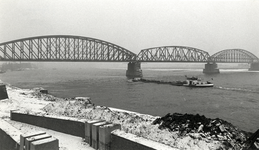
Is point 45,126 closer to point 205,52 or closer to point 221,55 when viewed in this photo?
point 205,52

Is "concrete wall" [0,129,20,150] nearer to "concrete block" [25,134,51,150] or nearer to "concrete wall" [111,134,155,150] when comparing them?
"concrete block" [25,134,51,150]

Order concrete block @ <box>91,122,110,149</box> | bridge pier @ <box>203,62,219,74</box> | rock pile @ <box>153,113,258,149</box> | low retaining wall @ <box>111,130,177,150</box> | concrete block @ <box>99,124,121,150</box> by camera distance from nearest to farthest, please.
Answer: low retaining wall @ <box>111,130,177,150</box> → concrete block @ <box>99,124,121,150</box> → concrete block @ <box>91,122,110,149</box> → rock pile @ <box>153,113,258,149</box> → bridge pier @ <box>203,62,219,74</box>

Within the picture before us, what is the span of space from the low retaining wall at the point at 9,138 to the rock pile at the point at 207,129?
318 inches

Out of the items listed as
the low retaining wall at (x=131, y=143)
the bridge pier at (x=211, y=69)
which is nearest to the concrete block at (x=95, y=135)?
the low retaining wall at (x=131, y=143)

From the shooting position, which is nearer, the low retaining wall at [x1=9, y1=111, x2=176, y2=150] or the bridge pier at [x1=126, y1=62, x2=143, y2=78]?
the low retaining wall at [x1=9, y1=111, x2=176, y2=150]

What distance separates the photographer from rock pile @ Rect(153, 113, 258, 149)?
1081cm

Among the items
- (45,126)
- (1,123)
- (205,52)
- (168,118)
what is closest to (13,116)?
(45,126)

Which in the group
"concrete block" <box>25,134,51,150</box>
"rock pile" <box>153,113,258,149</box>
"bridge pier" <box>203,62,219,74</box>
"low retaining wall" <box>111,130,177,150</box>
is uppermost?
"bridge pier" <box>203,62,219,74</box>

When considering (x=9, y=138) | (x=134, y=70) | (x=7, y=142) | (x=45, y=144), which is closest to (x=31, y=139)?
(x=45, y=144)

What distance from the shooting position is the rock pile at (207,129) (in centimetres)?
1081

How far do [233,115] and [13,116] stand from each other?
25547 millimetres

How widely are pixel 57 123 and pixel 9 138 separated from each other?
3587mm

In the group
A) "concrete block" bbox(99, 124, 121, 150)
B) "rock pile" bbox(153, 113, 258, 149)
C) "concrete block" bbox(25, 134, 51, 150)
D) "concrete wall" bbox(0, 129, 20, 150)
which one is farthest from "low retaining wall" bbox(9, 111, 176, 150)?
"rock pile" bbox(153, 113, 258, 149)

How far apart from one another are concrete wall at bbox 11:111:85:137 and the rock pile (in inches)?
201
